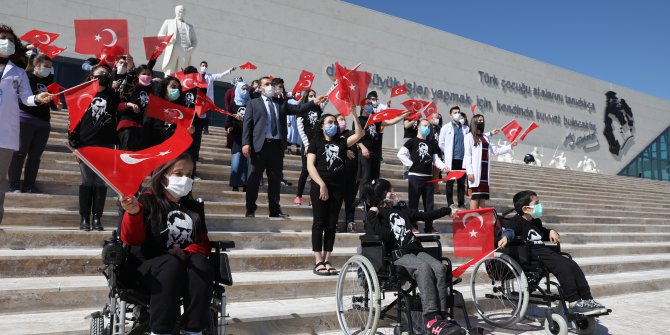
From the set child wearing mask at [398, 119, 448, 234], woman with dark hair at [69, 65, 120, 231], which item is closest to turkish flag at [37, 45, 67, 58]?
woman with dark hair at [69, 65, 120, 231]

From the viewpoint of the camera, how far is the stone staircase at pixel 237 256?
371 centimetres

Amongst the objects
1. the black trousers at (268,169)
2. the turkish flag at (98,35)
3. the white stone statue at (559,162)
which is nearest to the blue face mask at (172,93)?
the turkish flag at (98,35)

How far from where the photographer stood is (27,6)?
14812mm

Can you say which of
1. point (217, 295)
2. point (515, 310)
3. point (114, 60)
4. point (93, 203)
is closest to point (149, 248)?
point (217, 295)

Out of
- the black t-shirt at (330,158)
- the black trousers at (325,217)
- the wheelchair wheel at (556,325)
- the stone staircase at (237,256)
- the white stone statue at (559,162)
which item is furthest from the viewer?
the white stone statue at (559,162)

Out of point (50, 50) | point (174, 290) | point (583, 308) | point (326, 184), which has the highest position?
point (50, 50)

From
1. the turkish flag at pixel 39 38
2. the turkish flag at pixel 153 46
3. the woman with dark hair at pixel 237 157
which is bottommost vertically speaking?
the woman with dark hair at pixel 237 157

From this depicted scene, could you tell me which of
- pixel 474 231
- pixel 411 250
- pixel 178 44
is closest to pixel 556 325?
pixel 474 231

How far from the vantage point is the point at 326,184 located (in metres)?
5.10

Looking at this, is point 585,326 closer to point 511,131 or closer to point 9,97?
point 511,131

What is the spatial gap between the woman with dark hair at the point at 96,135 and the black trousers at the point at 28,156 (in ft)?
1.92

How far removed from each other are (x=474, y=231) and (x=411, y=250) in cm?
66

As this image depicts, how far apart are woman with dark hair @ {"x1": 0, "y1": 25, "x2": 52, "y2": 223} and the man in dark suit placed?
2322 millimetres

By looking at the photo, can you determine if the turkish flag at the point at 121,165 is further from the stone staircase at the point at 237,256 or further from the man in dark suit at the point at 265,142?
the man in dark suit at the point at 265,142
